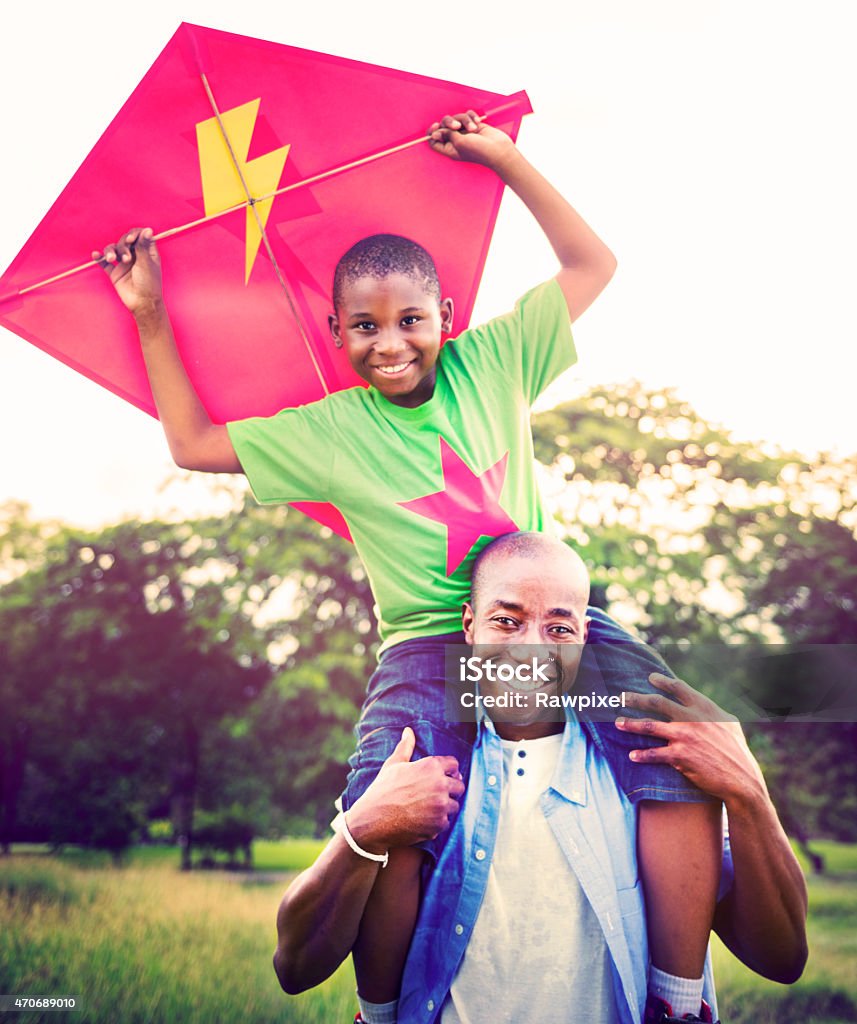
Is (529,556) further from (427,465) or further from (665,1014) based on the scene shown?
(665,1014)

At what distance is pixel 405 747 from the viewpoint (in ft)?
5.85

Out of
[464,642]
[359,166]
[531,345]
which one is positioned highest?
[359,166]

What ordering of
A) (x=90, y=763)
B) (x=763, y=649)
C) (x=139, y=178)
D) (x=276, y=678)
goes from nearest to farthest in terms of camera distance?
(x=139, y=178)
(x=763, y=649)
(x=90, y=763)
(x=276, y=678)

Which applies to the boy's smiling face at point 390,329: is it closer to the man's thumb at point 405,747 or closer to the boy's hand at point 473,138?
the boy's hand at point 473,138

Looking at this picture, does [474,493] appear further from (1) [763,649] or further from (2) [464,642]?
(1) [763,649]

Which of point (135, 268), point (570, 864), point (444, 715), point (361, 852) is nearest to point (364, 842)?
point (361, 852)

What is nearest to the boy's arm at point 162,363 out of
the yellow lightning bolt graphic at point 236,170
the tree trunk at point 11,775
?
the yellow lightning bolt graphic at point 236,170

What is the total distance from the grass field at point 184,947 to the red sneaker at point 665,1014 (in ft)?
4.31

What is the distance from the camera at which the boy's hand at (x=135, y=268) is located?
78.6 inches

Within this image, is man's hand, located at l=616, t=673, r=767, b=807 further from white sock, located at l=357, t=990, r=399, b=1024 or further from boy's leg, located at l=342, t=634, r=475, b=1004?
white sock, located at l=357, t=990, r=399, b=1024

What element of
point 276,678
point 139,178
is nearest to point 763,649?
point 139,178

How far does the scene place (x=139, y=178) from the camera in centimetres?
203

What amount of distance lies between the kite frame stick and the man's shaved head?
892 mm

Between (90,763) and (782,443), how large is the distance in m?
2.77
